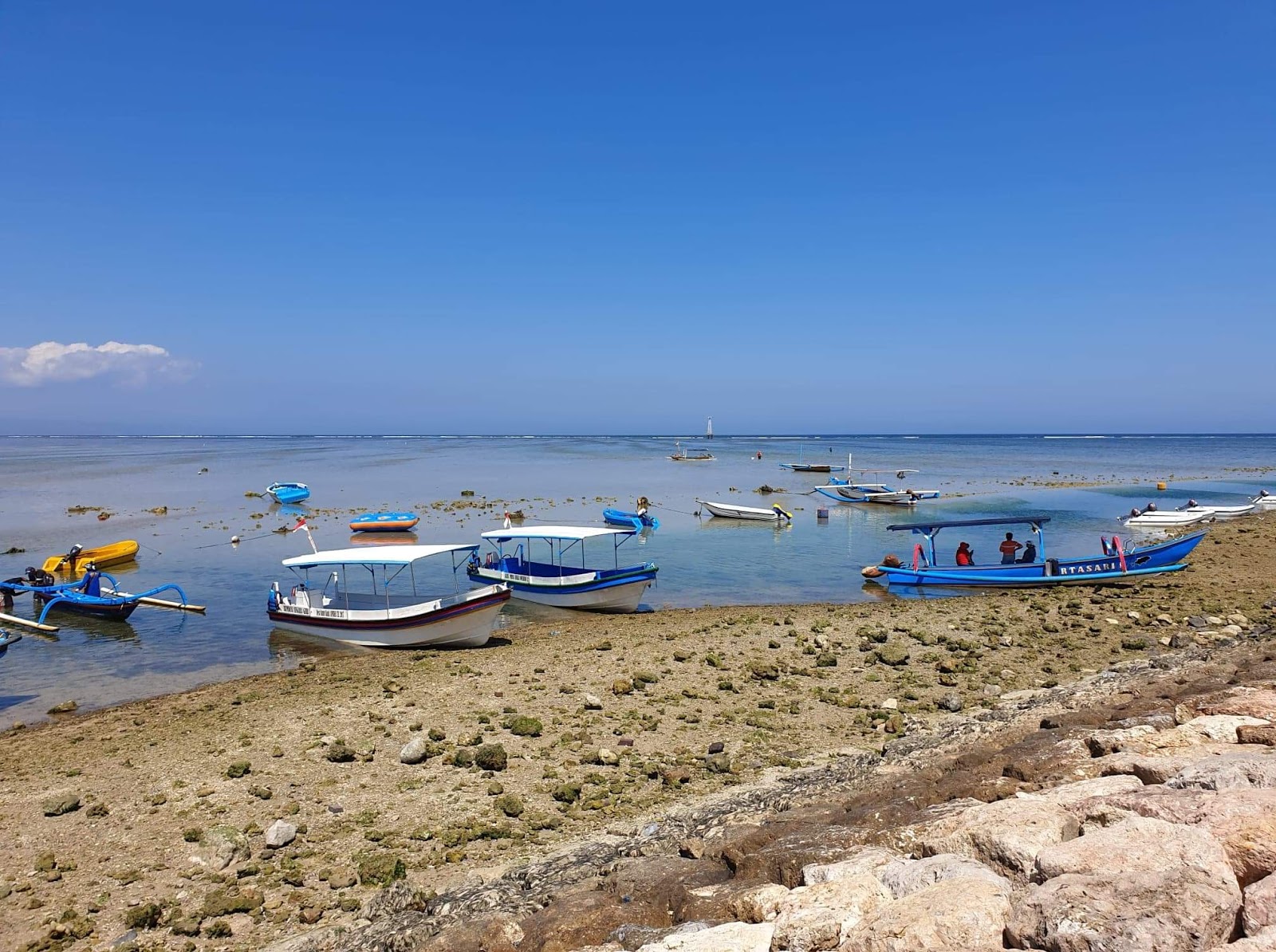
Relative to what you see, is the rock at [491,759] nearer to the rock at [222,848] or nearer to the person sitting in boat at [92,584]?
the rock at [222,848]

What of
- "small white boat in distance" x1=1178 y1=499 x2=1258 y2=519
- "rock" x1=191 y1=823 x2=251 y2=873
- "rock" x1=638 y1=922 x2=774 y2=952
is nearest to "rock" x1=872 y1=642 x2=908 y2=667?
"rock" x1=638 y1=922 x2=774 y2=952

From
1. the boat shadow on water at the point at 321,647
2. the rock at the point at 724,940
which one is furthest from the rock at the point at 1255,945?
the boat shadow on water at the point at 321,647

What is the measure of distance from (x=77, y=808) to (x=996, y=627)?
23.4 metres

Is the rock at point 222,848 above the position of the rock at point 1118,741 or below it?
below

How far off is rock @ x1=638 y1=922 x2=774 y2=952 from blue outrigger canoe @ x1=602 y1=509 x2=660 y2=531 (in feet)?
139

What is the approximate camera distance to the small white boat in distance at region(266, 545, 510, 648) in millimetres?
23484

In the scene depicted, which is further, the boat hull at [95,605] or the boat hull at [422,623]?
the boat hull at [95,605]

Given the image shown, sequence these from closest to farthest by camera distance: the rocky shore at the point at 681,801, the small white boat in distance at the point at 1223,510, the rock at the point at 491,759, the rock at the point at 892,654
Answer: the rocky shore at the point at 681,801 → the rock at the point at 491,759 → the rock at the point at 892,654 → the small white boat in distance at the point at 1223,510

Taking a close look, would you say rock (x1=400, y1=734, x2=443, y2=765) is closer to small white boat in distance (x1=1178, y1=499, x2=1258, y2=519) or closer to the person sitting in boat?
the person sitting in boat

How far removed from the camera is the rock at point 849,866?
761cm

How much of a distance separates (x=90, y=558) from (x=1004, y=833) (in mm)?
44307

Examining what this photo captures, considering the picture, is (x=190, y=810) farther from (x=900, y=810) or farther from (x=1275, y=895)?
(x=1275, y=895)

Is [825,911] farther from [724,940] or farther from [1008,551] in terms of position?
[1008,551]

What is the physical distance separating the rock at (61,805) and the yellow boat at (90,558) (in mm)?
26191
